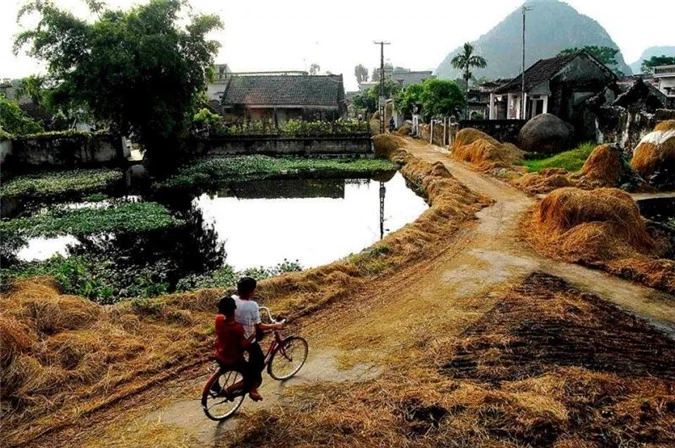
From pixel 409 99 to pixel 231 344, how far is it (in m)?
41.6

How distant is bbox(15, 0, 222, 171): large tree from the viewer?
23.2m

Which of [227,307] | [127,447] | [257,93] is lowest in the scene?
[127,447]

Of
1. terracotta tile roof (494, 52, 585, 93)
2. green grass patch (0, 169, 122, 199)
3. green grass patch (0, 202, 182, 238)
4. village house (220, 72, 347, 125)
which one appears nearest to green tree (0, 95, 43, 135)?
green grass patch (0, 169, 122, 199)

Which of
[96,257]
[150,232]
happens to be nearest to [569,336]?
[96,257]

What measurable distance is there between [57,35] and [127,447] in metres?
24.3

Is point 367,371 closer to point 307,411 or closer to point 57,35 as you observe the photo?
point 307,411

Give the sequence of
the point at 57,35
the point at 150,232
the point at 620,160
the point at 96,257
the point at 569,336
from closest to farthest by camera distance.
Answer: the point at 569,336, the point at 96,257, the point at 150,232, the point at 620,160, the point at 57,35

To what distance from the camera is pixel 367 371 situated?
641cm

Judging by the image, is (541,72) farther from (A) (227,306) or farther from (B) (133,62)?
(A) (227,306)

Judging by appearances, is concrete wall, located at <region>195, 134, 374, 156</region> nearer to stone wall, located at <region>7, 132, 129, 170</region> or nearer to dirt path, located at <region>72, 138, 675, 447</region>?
stone wall, located at <region>7, 132, 129, 170</region>

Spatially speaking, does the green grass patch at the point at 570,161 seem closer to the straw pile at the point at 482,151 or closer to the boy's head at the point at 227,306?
the straw pile at the point at 482,151

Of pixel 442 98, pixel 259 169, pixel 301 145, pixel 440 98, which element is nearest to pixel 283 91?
A: pixel 301 145

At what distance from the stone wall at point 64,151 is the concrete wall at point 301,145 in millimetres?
6041

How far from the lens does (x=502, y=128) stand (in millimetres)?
28625
